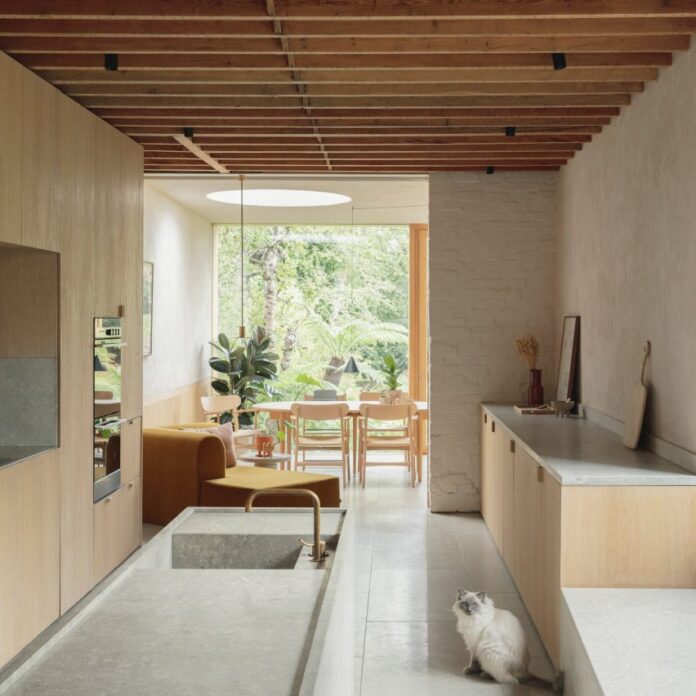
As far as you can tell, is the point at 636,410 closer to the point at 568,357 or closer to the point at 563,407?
the point at 563,407

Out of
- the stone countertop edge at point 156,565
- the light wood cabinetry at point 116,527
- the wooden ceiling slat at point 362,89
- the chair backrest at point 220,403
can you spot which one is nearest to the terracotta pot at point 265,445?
the light wood cabinetry at point 116,527

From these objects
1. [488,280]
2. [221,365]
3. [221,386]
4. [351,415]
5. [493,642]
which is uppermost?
[488,280]

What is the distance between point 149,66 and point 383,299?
25.9 feet

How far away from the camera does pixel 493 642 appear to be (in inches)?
156

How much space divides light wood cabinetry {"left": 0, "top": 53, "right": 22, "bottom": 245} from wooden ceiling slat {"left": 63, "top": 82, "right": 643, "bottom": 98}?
2.46ft

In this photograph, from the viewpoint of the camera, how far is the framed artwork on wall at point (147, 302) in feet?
28.0

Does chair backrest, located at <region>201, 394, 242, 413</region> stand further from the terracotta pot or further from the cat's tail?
the cat's tail

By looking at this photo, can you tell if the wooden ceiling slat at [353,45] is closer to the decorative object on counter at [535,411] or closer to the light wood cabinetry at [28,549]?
the light wood cabinetry at [28,549]

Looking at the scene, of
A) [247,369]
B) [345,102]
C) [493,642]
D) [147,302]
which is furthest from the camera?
[247,369]

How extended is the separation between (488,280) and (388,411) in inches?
73.8

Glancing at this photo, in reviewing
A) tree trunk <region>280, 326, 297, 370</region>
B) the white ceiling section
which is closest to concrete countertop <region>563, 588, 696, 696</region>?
the white ceiling section

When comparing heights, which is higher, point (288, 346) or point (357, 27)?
point (357, 27)

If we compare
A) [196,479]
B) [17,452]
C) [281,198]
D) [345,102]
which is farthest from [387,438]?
[17,452]

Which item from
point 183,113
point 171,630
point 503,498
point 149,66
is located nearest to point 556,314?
point 503,498
